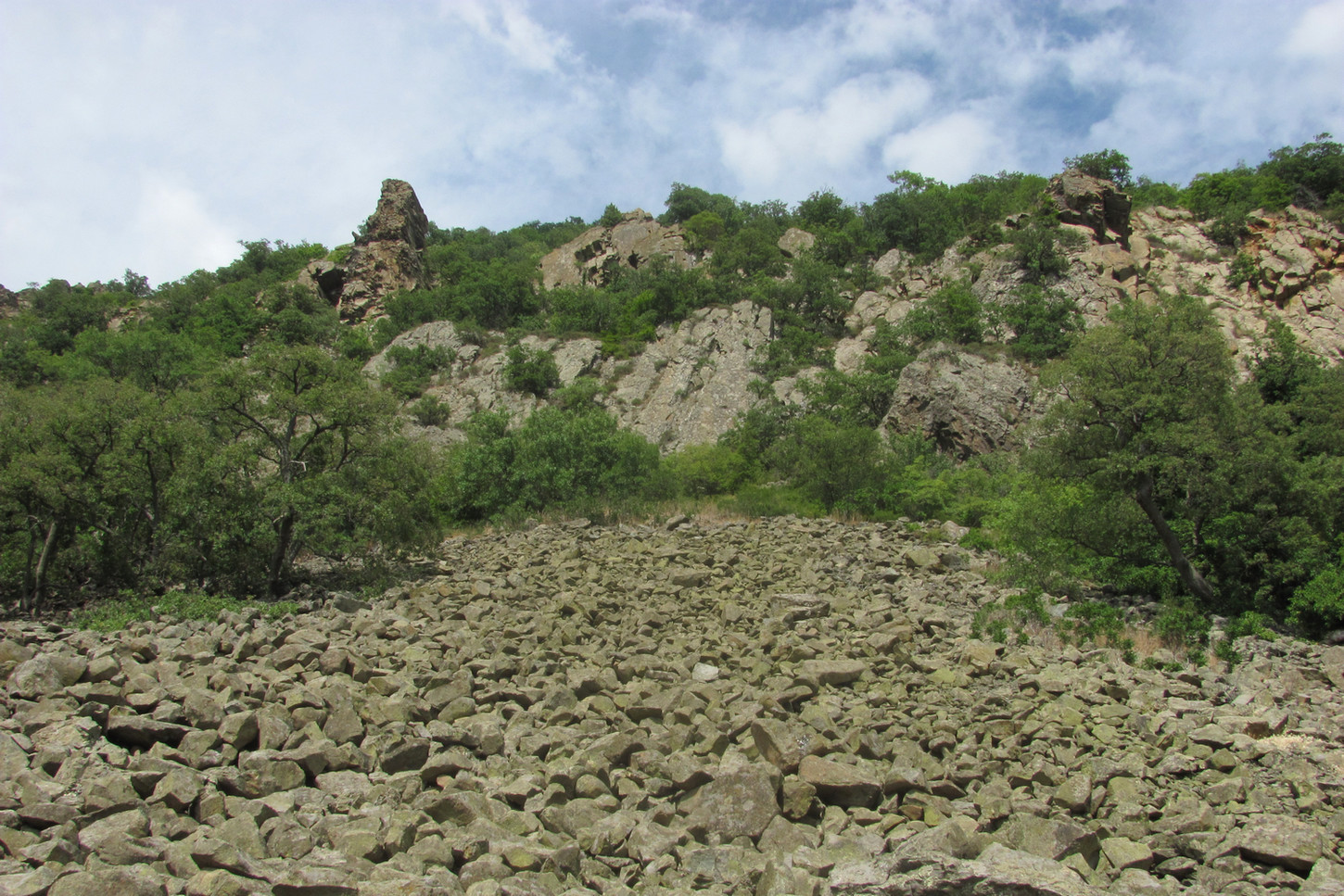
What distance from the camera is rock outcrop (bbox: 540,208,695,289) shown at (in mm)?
60156

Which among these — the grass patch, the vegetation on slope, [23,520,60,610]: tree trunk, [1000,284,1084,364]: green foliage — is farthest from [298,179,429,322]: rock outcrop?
the grass patch

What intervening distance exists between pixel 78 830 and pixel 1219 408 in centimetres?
1587

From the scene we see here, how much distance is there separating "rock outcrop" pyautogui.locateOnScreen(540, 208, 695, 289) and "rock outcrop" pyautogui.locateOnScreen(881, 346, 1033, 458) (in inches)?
1063

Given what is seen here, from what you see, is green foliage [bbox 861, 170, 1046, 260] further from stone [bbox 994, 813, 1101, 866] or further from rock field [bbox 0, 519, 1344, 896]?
stone [bbox 994, 813, 1101, 866]

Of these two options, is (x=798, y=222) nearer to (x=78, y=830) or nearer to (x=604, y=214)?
(x=604, y=214)

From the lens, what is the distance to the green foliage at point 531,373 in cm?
4375

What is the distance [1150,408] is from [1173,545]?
7.95 ft

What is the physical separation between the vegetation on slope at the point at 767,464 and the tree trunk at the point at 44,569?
0.39ft

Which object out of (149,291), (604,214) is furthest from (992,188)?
(149,291)

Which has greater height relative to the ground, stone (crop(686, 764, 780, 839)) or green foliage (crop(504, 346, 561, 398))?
green foliage (crop(504, 346, 561, 398))

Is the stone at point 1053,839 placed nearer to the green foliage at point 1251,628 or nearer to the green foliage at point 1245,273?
the green foliage at point 1251,628

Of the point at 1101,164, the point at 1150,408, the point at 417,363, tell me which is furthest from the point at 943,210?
the point at 1150,408

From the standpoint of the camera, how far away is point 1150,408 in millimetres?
12180

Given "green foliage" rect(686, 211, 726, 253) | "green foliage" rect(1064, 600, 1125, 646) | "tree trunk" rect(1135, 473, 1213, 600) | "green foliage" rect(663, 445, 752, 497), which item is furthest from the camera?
"green foliage" rect(686, 211, 726, 253)
